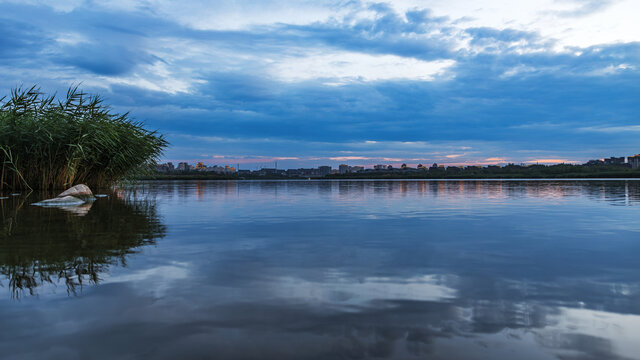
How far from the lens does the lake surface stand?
3.00 m

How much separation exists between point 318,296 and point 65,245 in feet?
16.9

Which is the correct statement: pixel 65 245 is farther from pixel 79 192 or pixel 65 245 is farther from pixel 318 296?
pixel 79 192

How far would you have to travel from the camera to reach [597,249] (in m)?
6.85

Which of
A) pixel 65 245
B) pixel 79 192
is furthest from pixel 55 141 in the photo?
pixel 65 245

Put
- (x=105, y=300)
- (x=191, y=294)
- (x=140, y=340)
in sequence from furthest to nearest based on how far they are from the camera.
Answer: (x=191, y=294), (x=105, y=300), (x=140, y=340)

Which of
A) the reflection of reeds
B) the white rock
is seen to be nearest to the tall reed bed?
the white rock

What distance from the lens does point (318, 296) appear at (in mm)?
4176

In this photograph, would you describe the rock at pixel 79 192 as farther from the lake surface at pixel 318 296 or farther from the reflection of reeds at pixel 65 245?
the lake surface at pixel 318 296

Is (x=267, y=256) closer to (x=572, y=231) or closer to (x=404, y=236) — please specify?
(x=404, y=236)

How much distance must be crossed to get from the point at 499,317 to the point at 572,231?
6827 millimetres

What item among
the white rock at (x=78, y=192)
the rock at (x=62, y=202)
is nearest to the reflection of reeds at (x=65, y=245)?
the rock at (x=62, y=202)

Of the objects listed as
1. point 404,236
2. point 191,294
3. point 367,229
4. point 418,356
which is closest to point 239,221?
point 367,229

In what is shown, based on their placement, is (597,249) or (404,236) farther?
(404,236)

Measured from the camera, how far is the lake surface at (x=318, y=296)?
2998 millimetres
